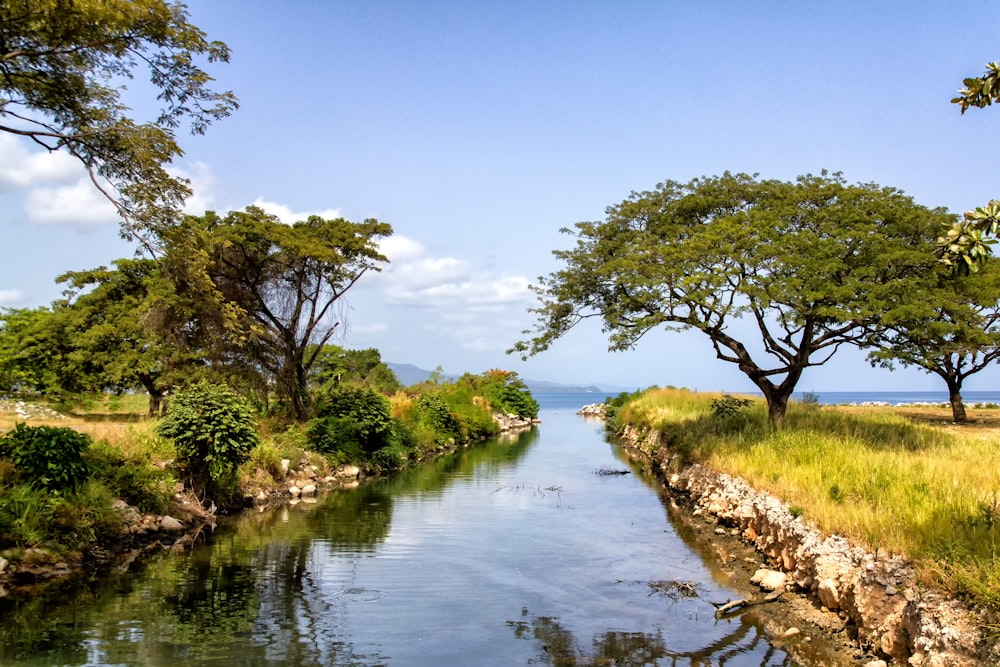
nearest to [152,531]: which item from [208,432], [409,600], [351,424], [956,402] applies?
[208,432]

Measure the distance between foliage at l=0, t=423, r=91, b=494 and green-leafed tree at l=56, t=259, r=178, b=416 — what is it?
11.5 m

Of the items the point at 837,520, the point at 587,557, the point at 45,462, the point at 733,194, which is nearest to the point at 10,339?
the point at 45,462

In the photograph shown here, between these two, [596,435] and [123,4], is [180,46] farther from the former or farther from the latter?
[596,435]

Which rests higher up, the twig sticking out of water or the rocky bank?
the rocky bank

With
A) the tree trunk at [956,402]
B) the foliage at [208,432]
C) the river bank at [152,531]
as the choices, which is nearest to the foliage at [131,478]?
the river bank at [152,531]

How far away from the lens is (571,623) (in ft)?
29.7

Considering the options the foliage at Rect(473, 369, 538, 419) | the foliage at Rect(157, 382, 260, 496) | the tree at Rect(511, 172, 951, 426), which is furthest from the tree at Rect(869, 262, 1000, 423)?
the foliage at Rect(473, 369, 538, 419)

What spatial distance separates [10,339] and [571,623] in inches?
1074

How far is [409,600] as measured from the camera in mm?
9930

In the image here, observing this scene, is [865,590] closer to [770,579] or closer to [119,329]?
[770,579]

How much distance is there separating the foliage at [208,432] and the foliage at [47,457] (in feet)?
7.85

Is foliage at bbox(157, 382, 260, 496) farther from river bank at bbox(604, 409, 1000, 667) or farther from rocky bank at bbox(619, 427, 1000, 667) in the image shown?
rocky bank at bbox(619, 427, 1000, 667)

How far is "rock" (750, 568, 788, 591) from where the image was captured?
10164 millimetres

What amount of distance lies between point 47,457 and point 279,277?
1373cm
